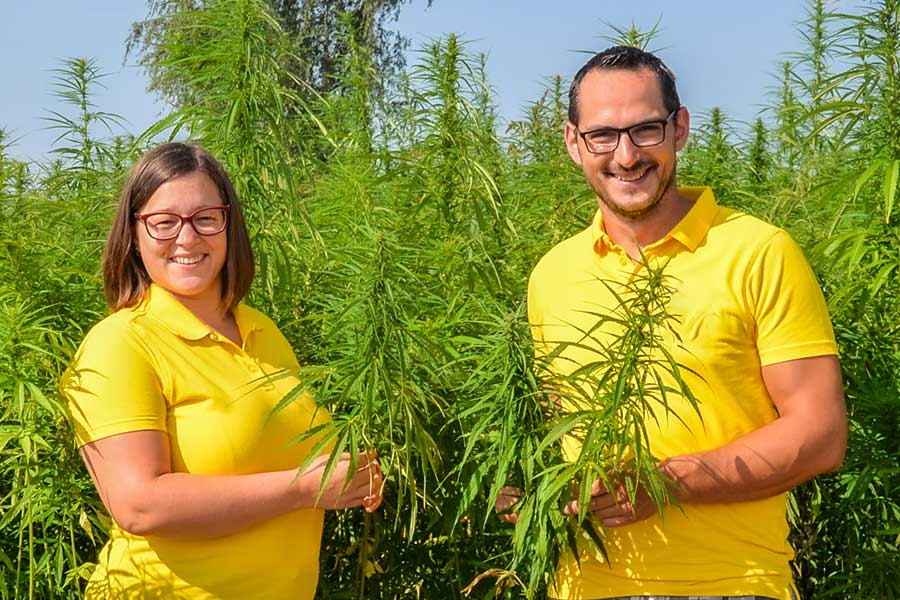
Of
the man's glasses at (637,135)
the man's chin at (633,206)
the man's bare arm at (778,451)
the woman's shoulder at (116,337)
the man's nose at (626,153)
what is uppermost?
the man's glasses at (637,135)

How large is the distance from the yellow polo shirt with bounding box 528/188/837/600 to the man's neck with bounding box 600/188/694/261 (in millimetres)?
70

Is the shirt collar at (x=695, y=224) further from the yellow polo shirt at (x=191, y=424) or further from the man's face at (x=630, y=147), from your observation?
the yellow polo shirt at (x=191, y=424)

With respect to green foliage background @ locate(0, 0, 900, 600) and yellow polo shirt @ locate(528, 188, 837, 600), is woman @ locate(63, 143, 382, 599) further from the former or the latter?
yellow polo shirt @ locate(528, 188, 837, 600)

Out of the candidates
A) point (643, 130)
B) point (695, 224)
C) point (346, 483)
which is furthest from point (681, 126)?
point (346, 483)

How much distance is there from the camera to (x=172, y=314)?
226 centimetres

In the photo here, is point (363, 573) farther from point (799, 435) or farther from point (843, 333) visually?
point (843, 333)

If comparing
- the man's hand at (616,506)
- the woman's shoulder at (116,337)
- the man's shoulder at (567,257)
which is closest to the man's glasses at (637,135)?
the man's shoulder at (567,257)

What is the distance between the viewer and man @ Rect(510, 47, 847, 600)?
212 centimetres

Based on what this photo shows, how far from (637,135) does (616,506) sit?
0.71 meters

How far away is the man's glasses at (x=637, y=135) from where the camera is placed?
228cm

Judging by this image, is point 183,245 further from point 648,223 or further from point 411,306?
point 648,223

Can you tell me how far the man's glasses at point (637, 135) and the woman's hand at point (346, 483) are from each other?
2.44ft

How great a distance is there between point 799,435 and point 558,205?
1252 mm

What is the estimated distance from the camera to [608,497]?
217cm
